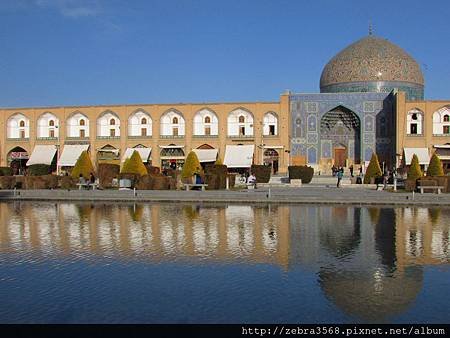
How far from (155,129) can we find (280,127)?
824cm

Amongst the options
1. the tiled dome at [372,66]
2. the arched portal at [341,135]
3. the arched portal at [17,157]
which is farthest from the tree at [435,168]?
the arched portal at [17,157]

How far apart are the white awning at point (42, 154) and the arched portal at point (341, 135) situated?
17.9 metres

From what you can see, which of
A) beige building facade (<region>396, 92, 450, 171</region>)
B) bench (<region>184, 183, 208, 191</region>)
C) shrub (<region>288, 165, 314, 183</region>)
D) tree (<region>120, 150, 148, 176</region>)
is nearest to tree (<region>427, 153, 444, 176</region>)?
shrub (<region>288, 165, 314, 183</region>)

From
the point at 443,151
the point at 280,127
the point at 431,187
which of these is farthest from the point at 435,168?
the point at 280,127

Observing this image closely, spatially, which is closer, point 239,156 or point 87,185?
point 87,185

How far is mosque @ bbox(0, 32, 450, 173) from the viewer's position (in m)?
34.2

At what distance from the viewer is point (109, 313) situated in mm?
5348

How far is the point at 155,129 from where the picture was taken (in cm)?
3738

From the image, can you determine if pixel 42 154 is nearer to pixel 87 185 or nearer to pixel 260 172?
pixel 87 185

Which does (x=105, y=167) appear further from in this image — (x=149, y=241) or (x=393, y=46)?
(x=393, y=46)

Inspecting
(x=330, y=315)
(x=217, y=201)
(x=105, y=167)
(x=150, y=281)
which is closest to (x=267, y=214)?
(x=217, y=201)

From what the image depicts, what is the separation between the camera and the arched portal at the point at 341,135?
36750 mm

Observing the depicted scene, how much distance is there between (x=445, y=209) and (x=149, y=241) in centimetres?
982

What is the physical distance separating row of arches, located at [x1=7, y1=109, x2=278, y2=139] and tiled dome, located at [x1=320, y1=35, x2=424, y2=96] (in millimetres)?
6297
